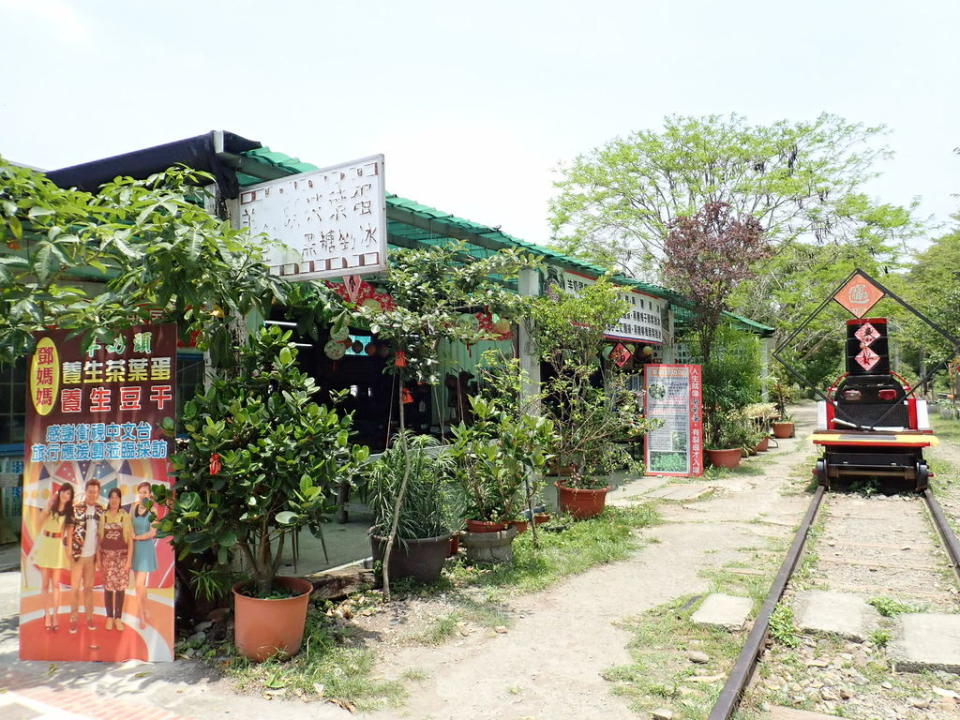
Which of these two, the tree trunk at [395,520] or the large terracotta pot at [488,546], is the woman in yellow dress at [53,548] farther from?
the large terracotta pot at [488,546]

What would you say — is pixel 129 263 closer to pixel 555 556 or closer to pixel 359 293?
pixel 359 293

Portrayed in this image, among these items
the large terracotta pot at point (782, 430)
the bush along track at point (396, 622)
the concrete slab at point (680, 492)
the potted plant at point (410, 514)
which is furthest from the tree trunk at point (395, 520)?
the large terracotta pot at point (782, 430)

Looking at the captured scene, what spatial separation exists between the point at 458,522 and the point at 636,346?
879cm

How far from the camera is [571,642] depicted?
4.87m

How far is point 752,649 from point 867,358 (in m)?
9.93

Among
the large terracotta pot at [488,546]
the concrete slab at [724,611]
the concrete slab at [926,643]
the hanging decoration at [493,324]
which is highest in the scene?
the hanging decoration at [493,324]

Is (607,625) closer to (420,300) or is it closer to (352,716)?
(352,716)

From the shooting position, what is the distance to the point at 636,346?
14375mm

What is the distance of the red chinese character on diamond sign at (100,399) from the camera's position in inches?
178

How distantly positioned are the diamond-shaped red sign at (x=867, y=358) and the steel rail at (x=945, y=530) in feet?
10.0

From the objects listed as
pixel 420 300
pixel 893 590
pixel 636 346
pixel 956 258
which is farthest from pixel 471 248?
pixel 956 258

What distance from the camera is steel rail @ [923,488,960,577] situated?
6.67 m

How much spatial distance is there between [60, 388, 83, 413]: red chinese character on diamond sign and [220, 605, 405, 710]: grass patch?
1837 millimetres

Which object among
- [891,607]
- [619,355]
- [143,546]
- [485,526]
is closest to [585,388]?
[485,526]
